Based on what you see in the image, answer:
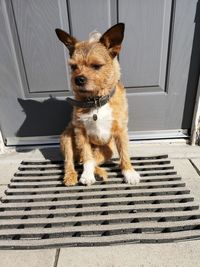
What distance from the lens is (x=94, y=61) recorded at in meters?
1.89

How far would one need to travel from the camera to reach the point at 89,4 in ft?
7.69

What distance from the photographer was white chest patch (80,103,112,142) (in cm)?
211

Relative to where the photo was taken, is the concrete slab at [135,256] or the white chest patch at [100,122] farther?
the white chest patch at [100,122]

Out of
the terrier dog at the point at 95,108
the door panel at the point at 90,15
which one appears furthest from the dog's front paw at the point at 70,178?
the door panel at the point at 90,15

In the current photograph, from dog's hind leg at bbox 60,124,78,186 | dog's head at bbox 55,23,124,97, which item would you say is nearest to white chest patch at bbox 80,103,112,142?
dog's head at bbox 55,23,124,97

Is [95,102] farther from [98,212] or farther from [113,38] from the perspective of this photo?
[98,212]

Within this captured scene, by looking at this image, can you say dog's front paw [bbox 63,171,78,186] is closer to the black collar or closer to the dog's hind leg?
the dog's hind leg

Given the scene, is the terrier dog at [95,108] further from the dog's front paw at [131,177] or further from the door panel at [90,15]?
the door panel at [90,15]

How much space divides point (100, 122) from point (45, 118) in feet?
3.39

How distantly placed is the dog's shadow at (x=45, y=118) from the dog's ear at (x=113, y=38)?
1.06 meters

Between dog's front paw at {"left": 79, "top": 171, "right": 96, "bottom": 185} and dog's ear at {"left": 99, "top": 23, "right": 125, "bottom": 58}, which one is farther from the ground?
dog's ear at {"left": 99, "top": 23, "right": 125, "bottom": 58}

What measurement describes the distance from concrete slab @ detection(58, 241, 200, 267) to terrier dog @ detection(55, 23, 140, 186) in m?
0.65

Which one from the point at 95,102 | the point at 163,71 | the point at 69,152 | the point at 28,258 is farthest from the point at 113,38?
the point at 28,258

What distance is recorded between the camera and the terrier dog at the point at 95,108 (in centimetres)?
191
